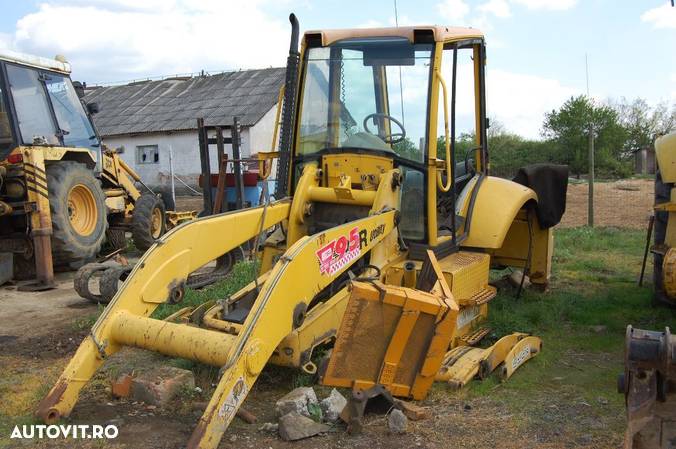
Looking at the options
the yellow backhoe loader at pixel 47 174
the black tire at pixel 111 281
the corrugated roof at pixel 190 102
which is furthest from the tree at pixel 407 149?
the corrugated roof at pixel 190 102

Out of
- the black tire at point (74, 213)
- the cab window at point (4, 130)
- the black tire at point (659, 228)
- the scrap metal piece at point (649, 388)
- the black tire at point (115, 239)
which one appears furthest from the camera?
the black tire at point (115, 239)

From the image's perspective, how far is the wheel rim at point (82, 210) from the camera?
8.91 metres

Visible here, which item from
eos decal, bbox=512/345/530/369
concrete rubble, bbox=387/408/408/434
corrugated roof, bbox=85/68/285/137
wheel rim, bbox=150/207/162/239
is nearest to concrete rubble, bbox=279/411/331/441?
concrete rubble, bbox=387/408/408/434

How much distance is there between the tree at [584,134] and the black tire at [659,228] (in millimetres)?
21354

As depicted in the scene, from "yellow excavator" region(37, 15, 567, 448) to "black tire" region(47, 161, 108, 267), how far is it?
3757 millimetres

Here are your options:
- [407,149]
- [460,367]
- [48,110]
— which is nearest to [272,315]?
[460,367]

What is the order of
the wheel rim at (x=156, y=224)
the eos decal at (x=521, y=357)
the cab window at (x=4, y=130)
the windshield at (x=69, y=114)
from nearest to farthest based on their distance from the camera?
the eos decal at (x=521, y=357) → the cab window at (x=4, y=130) → the windshield at (x=69, y=114) → the wheel rim at (x=156, y=224)

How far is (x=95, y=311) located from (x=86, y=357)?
3136 mm

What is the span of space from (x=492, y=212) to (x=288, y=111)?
6.63 feet

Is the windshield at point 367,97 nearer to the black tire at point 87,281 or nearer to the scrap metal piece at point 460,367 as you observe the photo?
the scrap metal piece at point 460,367

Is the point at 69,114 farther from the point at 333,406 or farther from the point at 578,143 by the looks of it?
the point at 578,143

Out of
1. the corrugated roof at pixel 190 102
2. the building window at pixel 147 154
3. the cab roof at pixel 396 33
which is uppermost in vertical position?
the corrugated roof at pixel 190 102

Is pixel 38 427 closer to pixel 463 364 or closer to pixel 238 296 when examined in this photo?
pixel 238 296

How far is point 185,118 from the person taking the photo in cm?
2481
